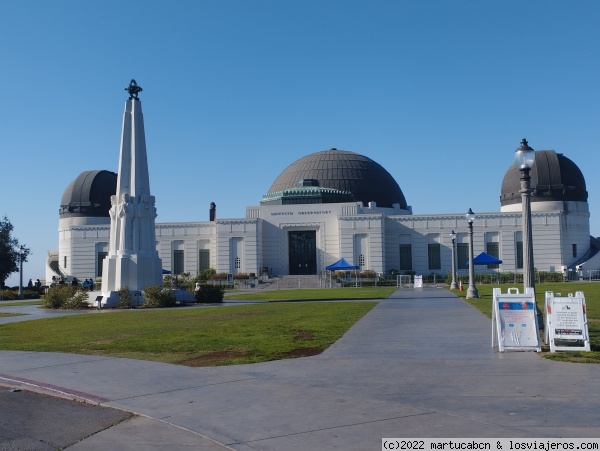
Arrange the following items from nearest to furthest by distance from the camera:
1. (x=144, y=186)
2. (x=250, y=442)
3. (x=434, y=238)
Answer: (x=250, y=442) < (x=144, y=186) < (x=434, y=238)

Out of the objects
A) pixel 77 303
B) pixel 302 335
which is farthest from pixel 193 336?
pixel 77 303

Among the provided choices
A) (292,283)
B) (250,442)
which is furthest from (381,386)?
(292,283)

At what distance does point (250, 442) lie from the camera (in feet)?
21.4

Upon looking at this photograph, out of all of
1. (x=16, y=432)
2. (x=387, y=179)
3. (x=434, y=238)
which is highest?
(x=387, y=179)

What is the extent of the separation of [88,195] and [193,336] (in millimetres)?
67692

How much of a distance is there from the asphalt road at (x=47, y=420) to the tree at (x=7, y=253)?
169ft

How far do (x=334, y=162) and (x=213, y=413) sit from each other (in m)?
75.6

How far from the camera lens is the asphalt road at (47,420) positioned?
6.92 metres

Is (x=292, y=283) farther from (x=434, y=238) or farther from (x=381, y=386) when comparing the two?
(x=381, y=386)

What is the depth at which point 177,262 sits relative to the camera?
73.4 meters

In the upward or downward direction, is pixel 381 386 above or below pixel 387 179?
below

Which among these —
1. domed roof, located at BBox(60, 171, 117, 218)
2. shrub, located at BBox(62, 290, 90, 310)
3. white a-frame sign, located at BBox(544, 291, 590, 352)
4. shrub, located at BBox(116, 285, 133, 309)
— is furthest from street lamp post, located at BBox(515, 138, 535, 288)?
domed roof, located at BBox(60, 171, 117, 218)

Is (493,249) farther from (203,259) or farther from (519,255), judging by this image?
(203,259)

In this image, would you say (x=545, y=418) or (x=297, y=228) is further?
(x=297, y=228)
